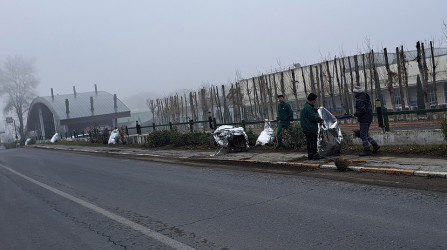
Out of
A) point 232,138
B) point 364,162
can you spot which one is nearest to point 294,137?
point 232,138

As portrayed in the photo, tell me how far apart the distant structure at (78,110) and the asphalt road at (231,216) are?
52.8 metres

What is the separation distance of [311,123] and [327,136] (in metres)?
0.54

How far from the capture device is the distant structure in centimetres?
6069

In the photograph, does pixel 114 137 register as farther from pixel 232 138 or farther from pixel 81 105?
pixel 81 105

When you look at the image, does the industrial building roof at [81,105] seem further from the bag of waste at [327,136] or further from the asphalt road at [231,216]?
the bag of waste at [327,136]

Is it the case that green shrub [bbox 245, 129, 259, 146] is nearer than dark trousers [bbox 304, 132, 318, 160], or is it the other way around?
dark trousers [bbox 304, 132, 318, 160]

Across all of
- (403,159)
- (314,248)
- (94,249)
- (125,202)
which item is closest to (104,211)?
(125,202)

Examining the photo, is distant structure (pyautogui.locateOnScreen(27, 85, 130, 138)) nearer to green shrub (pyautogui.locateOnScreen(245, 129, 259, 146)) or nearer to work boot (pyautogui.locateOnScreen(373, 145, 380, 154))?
green shrub (pyautogui.locateOnScreen(245, 129, 259, 146))

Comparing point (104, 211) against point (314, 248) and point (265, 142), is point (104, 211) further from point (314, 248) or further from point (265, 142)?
point (265, 142)

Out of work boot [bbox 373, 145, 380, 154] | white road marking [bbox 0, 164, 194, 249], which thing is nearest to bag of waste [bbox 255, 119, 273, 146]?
work boot [bbox 373, 145, 380, 154]

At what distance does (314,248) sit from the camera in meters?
4.26

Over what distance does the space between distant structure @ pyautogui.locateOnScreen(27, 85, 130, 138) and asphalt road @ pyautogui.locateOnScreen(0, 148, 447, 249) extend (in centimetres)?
5276

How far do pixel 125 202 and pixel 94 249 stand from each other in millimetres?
2643

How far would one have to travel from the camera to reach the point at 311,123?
1005cm
